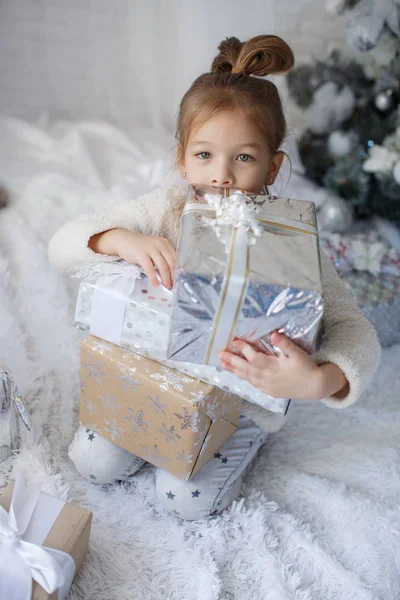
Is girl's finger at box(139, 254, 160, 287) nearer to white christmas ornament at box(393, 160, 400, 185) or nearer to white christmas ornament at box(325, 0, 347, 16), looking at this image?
white christmas ornament at box(393, 160, 400, 185)

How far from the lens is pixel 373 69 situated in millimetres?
1623

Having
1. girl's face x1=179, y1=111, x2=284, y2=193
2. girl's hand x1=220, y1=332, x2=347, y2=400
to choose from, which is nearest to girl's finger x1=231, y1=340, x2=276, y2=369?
girl's hand x1=220, y1=332, x2=347, y2=400

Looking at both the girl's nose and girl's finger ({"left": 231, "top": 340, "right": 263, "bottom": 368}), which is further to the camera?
the girl's nose

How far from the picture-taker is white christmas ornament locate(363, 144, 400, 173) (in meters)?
1.60

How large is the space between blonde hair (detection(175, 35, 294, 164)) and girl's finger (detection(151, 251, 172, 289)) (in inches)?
8.8

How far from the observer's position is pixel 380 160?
63.6 inches

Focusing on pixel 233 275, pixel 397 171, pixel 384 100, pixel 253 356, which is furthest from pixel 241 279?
pixel 384 100

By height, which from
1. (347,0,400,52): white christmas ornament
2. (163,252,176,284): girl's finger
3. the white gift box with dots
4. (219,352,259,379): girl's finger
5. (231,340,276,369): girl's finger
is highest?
(347,0,400,52): white christmas ornament

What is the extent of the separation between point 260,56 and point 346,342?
1.58ft

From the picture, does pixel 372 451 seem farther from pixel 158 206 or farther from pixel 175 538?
pixel 158 206

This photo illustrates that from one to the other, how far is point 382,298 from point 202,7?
3.05 feet

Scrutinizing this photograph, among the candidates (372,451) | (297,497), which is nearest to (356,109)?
(372,451)

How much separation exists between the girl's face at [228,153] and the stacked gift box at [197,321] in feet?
0.44

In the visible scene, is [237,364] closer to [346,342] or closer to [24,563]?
[346,342]
